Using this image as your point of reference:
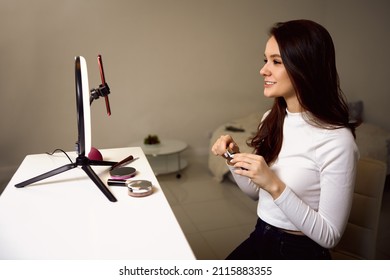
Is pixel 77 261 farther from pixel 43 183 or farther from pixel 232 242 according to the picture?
pixel 232 242

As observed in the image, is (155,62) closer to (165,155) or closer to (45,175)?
(165,155)

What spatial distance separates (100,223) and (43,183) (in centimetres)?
43

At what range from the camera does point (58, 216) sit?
106 centimetres

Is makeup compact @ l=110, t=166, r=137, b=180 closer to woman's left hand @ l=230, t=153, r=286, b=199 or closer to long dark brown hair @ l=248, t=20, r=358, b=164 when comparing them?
woman's left hand @ l=230, t=153, r=286, b=199

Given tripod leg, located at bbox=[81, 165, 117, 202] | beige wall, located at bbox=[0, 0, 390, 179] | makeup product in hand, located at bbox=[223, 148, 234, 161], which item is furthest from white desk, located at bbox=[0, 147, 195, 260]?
beige wall, located at bbox=[0, 0, 390, 179]

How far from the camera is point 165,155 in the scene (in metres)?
3.28

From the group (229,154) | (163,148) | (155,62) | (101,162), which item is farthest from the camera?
(155,62)

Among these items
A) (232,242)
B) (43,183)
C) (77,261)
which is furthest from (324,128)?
(232,242)

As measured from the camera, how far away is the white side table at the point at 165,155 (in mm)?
3143

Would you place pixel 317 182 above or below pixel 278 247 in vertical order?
above

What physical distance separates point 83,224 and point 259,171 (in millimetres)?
534

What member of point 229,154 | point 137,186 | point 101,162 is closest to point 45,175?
point 101,162

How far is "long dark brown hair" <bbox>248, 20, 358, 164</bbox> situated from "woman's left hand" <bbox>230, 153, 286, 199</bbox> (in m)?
0.26

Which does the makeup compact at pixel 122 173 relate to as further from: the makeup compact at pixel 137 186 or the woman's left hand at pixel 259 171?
the woman's left hand at pixel 259 171
